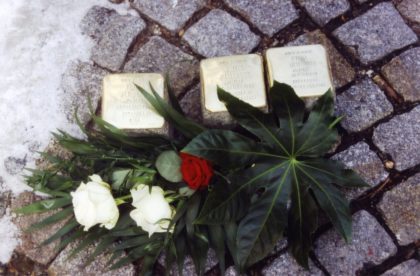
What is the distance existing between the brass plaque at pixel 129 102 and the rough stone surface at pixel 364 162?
1.85 feet

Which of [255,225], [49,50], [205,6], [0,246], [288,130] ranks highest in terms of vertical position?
[205,6]

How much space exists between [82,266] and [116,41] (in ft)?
2.42

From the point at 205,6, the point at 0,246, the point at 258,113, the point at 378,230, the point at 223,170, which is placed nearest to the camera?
the point at 258,113

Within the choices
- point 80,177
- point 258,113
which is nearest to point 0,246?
point 80,177

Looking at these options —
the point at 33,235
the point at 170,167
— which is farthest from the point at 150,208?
the point at 33,235

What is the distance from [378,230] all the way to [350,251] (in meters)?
0.10

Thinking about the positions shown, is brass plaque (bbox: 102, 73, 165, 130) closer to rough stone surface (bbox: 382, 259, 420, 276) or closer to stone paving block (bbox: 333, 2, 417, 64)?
stone paving block (bbox: 333, 2, 417, 64)

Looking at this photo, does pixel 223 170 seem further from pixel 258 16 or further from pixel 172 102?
pixel 258 16

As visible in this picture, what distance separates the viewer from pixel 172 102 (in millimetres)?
1476

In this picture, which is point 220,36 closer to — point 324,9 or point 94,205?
point 324,9

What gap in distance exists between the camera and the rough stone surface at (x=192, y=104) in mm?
1609

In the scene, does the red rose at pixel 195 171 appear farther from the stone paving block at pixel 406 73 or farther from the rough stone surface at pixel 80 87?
the stone paving block at pixel 406 73

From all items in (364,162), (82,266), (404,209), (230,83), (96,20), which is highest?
(96,20)

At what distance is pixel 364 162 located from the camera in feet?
5.02
